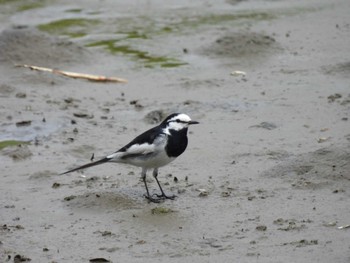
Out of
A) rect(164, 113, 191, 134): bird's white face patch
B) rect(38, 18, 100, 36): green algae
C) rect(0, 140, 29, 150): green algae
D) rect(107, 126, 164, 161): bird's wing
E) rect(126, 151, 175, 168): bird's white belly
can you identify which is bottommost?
rect(0, 140, 29, 150): green algae

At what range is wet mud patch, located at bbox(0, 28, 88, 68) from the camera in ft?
44.5

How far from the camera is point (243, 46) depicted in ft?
45.2

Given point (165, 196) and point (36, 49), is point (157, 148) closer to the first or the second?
point (165, 196)

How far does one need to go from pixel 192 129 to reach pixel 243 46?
2.93 metres

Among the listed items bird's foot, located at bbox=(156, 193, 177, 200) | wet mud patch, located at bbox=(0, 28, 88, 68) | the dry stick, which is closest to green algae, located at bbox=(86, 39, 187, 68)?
wet mud patch, located at bbox=(0, 28, 88, 68)

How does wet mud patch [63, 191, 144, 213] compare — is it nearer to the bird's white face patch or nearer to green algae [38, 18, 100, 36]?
the bird's white face patch

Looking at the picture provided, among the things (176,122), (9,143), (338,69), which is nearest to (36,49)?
(9,143)

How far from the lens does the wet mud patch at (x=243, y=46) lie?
44.9 ft

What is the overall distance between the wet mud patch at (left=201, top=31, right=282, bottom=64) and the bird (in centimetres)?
456

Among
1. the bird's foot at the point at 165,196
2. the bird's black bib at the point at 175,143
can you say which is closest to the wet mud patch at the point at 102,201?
the bird's foot at the point at 165,196

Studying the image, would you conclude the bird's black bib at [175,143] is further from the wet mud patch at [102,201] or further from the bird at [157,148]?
the wet mud patch at [102,201]

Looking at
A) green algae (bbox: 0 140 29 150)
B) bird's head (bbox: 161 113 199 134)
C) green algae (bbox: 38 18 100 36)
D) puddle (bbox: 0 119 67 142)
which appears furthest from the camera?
green algae (bbox: 38 18 100 36)

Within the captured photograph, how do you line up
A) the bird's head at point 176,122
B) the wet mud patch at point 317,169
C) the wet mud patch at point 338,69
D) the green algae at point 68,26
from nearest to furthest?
the wet mud patch at point 317,169 < the bird's head at point 176,122 < the wet mud patch at point 338,69 < the green algae at point 68,26

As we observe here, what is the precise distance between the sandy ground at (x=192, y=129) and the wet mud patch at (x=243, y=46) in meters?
0.02
